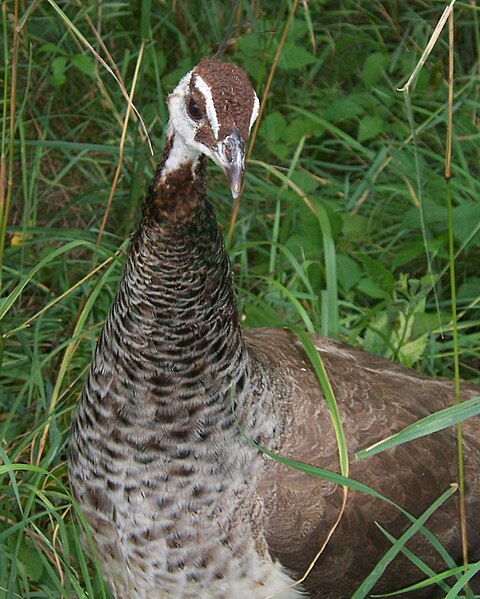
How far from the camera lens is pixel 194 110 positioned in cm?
193

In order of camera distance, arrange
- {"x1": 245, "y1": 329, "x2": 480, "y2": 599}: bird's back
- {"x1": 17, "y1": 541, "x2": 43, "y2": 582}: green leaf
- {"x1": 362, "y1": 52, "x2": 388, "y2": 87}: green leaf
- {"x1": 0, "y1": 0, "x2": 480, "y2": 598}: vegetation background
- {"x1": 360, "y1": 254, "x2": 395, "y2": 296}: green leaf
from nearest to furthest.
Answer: {"x1": 245, "y1": 329, "x2": 480, "y2": 599}: bird's back → {"x1": 17, "y1": 541, "x2": 43, "y2": 582}: green leaf → {"x1": 0, "y1": 0, "x2": 480, "y2": 598}: vegetation background → {"x1": 360, "y1": 254, "x2": 395, "y2": 296}: green leaf → {"x1": 362, "y1": 52, "x2": 388, "y2": 87}: green leaf

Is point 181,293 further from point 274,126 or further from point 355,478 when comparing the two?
point 274,126

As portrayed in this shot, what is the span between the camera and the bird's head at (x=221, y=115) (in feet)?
6.16

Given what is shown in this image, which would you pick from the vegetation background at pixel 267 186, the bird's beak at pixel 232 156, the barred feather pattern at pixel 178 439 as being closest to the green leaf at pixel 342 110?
the vegetation background at pixel 267 186

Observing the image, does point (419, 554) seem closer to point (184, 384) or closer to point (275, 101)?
point (184, 384)

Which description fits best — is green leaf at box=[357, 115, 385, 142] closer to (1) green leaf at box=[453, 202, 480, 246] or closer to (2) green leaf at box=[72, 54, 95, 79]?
(1) green leaf at box=[453, 202, 480, 246]

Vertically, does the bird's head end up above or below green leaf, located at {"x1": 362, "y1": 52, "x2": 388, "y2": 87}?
above

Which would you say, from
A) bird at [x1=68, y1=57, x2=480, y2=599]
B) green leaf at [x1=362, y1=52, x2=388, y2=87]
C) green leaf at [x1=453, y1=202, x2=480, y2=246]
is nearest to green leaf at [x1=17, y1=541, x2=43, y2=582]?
bird at [x1=68, y1=57, x2=480, y2=599]

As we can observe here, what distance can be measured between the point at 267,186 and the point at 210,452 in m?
1.59

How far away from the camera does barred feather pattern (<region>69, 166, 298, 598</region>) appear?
6.99 ft

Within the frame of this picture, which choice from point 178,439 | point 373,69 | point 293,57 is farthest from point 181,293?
point 373,69

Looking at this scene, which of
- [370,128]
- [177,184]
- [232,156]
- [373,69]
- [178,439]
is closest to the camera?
[232,156]

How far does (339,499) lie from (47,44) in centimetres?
213

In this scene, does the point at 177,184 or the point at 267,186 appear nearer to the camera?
the point at 177,184
